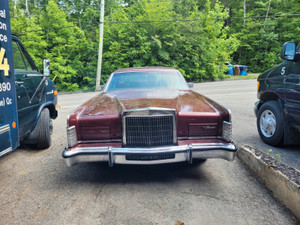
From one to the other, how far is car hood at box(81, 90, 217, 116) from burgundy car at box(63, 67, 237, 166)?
0.5 inches

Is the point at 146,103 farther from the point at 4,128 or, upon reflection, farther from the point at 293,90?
the point at 293,90

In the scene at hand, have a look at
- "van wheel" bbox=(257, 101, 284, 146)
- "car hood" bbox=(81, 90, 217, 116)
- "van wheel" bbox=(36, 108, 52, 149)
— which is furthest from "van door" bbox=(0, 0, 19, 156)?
"van wheel" bbox=(257, 101, 284, 146)

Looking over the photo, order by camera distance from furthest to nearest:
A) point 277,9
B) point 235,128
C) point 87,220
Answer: point 277,9 → point 235,128 → point 87,220

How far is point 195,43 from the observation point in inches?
790

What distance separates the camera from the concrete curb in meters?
2.39

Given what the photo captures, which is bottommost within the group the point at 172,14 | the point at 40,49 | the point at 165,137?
the point at 165,137

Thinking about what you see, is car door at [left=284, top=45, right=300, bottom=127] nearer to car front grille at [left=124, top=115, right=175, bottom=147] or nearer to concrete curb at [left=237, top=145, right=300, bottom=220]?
concrete curb at [left=237, top=145, right=300, bottom=220]

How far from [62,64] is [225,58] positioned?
14656mm

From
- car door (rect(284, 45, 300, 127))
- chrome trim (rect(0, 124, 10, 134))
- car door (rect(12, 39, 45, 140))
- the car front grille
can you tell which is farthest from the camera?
car door (rect(284, 45, 300, 127))

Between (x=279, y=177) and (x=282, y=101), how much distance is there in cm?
195

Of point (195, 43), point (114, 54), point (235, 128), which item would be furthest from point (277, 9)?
point (235, 128)

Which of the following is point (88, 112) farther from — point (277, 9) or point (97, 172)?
point (277, 9)

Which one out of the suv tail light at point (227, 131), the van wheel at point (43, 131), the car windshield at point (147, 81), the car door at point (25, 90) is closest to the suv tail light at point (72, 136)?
the car door at point (25, 90)

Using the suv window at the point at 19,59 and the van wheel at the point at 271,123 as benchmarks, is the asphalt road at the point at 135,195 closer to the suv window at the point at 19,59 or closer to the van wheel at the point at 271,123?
the van wheel at the point at 271,123
